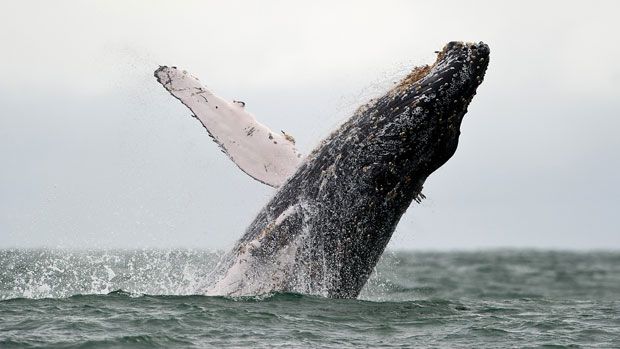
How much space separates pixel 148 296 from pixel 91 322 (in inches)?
87.0

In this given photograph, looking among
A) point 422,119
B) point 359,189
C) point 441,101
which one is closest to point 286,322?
point 359,189

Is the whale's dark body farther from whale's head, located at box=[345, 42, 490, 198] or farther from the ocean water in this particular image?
the ocean water

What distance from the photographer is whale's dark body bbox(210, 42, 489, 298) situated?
12570 millimetres

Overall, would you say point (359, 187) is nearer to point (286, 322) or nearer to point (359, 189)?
point (359, 189)

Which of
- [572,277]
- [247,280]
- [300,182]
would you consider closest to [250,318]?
[247,280]

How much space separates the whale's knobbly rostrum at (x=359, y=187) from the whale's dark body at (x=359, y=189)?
0.01 metres

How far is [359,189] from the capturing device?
1283cm

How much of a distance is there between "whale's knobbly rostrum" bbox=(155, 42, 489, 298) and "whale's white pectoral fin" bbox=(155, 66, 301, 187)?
56cm

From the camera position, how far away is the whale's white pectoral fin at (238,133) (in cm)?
1391

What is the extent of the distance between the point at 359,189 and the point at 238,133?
214cm

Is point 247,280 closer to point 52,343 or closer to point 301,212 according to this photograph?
point 301,212

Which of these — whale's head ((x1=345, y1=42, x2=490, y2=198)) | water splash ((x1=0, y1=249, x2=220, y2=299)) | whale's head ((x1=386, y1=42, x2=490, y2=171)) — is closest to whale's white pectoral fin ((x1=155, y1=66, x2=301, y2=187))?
whale's head ((x1=345, y1=42, x2=490, y2=198))

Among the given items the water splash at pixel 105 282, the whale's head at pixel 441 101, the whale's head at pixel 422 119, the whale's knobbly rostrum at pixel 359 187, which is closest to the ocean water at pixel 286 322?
the water splash at pixel 105 282

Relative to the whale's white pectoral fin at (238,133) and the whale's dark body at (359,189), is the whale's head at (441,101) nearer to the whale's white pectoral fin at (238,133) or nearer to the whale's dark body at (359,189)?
the whale's dark body at (359,189)
